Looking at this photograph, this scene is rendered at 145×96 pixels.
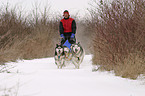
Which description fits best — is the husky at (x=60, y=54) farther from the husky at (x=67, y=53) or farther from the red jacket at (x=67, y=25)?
the red jacket at (x=67, y=25)

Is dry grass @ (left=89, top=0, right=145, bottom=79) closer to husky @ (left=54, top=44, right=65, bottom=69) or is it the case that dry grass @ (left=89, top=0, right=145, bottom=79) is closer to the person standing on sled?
husky @ (left=54, top=44, right=65, bottom=69)

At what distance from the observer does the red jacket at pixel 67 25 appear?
7672 mm

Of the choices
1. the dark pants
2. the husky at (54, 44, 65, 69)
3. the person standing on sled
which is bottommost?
the husky at (54, 44, 65, 69)

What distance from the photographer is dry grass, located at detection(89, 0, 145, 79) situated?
460 centimetres

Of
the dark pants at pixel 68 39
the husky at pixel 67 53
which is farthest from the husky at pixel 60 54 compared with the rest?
the dark pants at pixel 68 39

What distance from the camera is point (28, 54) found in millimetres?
10852

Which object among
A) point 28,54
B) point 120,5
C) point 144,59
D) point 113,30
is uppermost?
point 120,5

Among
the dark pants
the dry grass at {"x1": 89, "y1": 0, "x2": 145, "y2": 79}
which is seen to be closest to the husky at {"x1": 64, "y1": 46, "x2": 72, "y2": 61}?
the dark pants

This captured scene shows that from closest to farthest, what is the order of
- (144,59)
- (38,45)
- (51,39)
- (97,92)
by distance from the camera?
(97,92) < (144,59) < (38,45) < (51,39)

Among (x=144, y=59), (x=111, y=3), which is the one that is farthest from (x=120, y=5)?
(x=144, y=59)

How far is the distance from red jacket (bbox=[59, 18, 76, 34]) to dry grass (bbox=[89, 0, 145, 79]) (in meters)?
2.10

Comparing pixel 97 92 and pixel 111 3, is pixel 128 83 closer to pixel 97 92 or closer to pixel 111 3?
pixel 97 92

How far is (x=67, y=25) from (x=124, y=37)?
10.5 ft

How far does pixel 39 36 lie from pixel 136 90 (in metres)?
8.76
